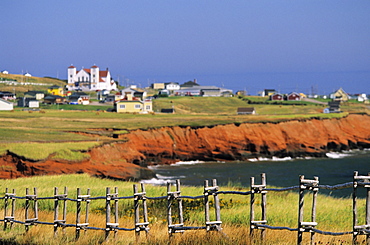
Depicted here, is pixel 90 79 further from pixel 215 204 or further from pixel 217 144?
pixel 215 204

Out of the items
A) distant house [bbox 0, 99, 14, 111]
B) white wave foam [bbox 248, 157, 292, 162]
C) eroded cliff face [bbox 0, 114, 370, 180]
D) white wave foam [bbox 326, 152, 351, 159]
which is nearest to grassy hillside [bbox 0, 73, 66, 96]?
distant house [bbox 0, 99, 14, 111]

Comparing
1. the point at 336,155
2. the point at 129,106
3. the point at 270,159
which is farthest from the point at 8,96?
the point at 336,155

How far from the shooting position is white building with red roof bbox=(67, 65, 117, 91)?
7377 inches

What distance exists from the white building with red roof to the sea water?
400 ft

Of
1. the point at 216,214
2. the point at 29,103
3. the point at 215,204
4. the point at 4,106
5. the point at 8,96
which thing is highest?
the point at 8,96

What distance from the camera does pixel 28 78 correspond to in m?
194

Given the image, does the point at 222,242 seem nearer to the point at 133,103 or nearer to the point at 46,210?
the point at 46,210

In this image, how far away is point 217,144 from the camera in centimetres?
7275

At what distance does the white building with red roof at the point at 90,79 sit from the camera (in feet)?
615

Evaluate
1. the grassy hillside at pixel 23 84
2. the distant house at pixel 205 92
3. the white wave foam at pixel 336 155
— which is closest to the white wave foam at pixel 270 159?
the white wave foam at pixel 336 155

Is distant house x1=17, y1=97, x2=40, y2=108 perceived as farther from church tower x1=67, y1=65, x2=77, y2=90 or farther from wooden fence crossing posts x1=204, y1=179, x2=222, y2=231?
wooden fence crossing posts x1=204, y1=179, x2=222, y2=231

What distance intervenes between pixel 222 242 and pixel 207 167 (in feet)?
167

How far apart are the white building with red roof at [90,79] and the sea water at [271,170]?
122m

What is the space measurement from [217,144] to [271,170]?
1300 cm
